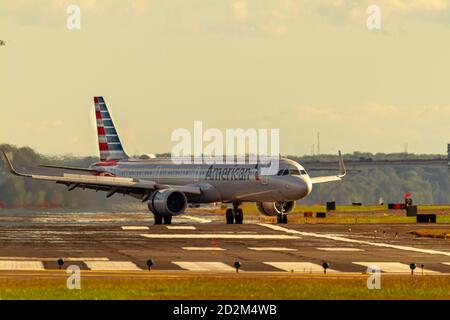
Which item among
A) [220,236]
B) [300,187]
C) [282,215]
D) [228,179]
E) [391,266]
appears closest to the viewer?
[391,266]

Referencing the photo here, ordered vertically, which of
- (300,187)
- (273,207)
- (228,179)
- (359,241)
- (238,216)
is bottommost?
(359,241)

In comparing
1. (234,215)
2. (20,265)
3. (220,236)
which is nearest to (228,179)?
(234,215)

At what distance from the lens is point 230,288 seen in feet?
123

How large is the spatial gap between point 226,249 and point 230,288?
21.9 m

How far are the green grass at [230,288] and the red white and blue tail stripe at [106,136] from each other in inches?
2597

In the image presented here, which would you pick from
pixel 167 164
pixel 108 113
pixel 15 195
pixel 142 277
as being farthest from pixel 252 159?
pixel 142 277

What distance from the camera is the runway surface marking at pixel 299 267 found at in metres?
46.3

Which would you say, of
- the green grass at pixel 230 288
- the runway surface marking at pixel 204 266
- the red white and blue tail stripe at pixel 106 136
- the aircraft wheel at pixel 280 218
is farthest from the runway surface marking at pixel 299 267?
the red white and blue tail stripe at pixel 106 136

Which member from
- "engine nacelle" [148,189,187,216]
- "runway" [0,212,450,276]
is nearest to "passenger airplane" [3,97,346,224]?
"engine nacelle" [148,189,187,216]

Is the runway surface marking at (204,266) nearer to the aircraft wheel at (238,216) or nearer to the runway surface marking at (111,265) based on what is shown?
the runway surface marking at (111,265)

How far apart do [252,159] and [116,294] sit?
58.6 metres

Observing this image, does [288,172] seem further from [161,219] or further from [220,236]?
[220,236]

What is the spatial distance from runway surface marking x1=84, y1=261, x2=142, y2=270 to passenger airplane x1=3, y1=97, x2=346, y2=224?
40.8 metres

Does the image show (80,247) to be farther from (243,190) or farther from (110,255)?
(243,190)
